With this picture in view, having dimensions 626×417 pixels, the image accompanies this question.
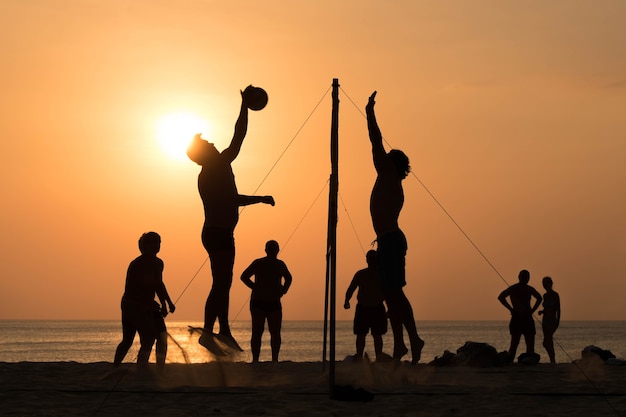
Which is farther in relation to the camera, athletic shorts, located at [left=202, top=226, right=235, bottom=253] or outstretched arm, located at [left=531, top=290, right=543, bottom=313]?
outstretched arm, located at [left=531, top=290, right=543, bottom=313]

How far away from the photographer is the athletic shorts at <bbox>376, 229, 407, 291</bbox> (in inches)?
429

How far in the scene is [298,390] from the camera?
33.5 feet

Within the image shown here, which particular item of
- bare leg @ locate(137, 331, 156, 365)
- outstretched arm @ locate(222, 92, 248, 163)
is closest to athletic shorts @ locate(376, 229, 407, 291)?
outstretched arm @ locate(222, 92, 248, 163)

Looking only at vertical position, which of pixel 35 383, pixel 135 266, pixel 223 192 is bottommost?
pixel 35 383

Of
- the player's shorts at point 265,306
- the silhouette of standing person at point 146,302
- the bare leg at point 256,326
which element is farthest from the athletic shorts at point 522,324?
the silhouette of standing person at point 146,302

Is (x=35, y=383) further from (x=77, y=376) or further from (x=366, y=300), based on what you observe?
(x=366, y=300)

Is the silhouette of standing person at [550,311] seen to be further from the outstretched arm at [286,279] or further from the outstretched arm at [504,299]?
the outstretched arm at [286,279]

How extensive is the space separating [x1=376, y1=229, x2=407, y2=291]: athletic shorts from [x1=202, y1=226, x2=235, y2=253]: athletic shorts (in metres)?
1.50

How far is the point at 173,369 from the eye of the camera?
11766 mm

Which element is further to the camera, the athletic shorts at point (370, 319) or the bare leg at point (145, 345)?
the athletic shorts at point (370, 319)

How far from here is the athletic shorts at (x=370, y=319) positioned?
15.8 metres

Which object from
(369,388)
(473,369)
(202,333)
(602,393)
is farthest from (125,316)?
(602,393)

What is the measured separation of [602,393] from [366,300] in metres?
6.13

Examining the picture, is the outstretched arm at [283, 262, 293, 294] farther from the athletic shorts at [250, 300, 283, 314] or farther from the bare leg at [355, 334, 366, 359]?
the bare leg at [355, 334, 366, 359]
